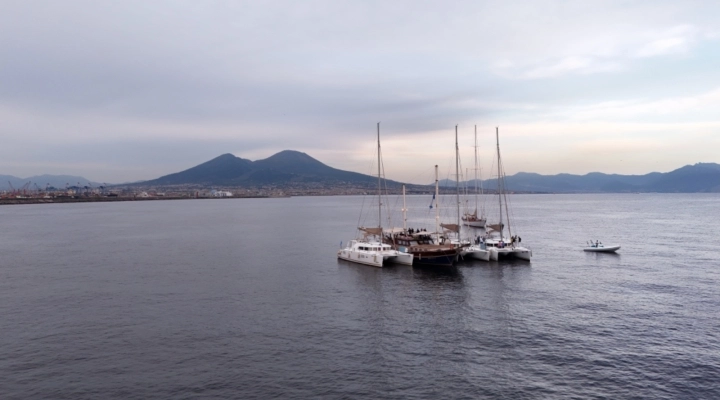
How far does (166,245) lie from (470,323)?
5810 cm

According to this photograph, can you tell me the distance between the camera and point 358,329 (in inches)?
1202

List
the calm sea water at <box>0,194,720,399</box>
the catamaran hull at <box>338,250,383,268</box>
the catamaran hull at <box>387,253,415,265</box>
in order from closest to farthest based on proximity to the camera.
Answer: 1. the calm sea water at <box>0,194,720,399</box>
2. the catamaran hull at <box>387,253,415,265</box>
3. the catamaran hull at <box>338,250,383,268</box>

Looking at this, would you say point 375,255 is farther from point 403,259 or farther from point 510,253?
point 510,253

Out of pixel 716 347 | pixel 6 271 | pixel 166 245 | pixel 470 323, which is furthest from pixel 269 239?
pixel 716 347

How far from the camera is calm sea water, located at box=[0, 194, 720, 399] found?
22.2m

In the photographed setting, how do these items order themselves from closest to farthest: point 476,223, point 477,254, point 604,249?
point 477,254
point 604,249
point 476,223

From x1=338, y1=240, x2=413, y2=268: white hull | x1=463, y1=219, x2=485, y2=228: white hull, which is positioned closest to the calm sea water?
x1=338, y1=240, x2=413, y2=268: white hull

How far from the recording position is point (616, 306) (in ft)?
115

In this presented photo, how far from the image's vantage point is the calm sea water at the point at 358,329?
2223 centimetres

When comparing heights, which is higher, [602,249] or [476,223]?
[476,223]

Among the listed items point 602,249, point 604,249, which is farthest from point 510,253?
point 604,249

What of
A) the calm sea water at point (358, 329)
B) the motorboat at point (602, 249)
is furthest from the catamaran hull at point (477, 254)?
the motorboat at point (602, 249)

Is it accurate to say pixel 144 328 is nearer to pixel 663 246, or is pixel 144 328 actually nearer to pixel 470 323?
pixel 470 323

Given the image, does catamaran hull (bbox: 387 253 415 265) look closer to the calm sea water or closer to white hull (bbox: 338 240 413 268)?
white hull (bbox: 338 240 413 268)
